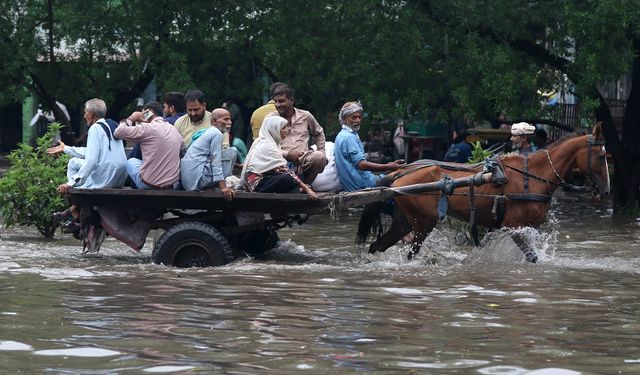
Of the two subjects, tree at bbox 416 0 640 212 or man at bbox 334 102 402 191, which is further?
tree at bbox 416 0 640 212

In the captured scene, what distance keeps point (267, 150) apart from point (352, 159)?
95cm

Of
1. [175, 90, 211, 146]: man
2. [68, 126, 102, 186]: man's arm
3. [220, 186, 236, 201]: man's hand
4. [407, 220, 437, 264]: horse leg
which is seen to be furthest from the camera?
[407, 220, 437, 264]: horse leg

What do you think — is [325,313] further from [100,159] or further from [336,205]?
[100,159]

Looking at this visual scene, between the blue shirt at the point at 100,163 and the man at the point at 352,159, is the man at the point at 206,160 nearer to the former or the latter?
the blue shirt at the point at 100,163

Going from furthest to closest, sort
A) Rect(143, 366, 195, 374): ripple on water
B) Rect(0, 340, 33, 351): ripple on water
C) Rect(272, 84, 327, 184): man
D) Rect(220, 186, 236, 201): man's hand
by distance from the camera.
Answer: Rect(272, 84, 327, 184): man, Rect(220, 186, 236, 201): man's hand, Rect(0, 340, 33, 351): ripple on water, Rect(143, 366, 195, 374): ripple on water

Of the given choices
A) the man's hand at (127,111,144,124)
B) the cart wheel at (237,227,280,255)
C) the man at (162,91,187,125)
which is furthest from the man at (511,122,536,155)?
the man's hand at (127,111,144,124)

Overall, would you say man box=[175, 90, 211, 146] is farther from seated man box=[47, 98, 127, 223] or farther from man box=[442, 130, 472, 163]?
man box=[442, 130, 472, 163]

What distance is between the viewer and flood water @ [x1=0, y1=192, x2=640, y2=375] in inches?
293

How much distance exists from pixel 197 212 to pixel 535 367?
18.5ft

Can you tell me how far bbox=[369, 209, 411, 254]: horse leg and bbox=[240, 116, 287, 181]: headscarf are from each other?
1.58m

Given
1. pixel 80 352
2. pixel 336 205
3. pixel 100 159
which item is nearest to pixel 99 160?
pixel 100 159

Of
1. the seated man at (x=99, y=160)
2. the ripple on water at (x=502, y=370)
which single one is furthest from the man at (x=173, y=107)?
the ripple on water at (x=502, y=370)

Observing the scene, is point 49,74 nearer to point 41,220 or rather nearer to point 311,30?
point 311,30

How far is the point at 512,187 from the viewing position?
1245cm
